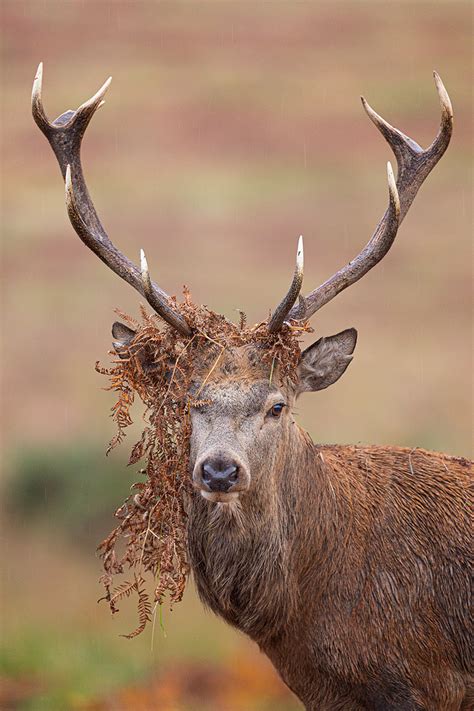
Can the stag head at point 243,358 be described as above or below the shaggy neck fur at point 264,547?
above

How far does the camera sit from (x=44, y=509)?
14812 mm

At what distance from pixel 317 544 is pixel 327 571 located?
15 cm

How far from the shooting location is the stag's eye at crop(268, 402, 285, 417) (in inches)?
247

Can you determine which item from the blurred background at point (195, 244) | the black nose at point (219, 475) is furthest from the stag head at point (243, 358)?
the blurred background at point (195, 244)

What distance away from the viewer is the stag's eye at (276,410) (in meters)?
6.27

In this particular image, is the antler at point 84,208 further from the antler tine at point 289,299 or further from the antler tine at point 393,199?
the antler tine at point 393,199

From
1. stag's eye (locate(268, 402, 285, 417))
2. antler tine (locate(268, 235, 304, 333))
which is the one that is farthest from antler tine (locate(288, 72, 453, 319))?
stag's eye (locate(268, 402, 285, 417))

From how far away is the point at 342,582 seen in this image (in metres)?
6.58

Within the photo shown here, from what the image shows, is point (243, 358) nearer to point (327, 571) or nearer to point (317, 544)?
point (317, 544)

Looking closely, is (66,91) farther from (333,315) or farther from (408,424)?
(408,424)

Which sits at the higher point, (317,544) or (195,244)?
(195,244)

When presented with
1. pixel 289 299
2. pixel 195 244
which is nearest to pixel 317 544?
pixel 289 299

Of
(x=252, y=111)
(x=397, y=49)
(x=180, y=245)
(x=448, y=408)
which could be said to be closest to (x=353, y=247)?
(x=180, y=245)

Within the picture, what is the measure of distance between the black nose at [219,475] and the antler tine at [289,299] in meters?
0.86
